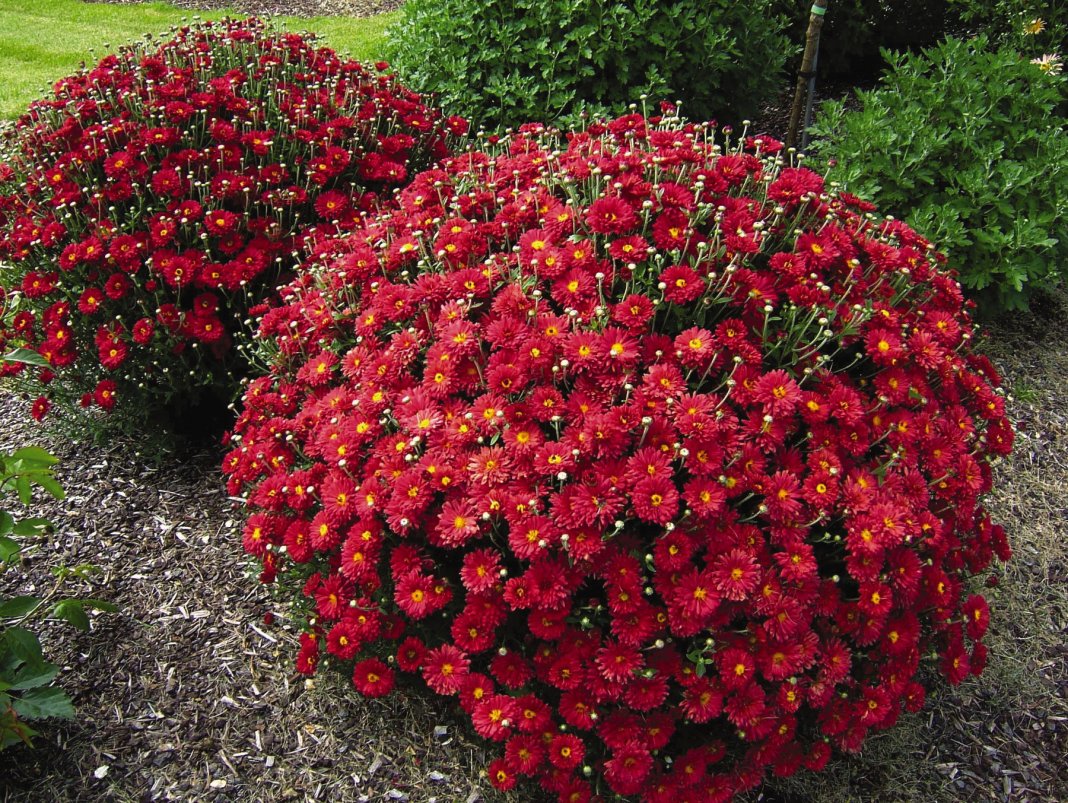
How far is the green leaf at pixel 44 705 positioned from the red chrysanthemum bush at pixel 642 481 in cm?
62

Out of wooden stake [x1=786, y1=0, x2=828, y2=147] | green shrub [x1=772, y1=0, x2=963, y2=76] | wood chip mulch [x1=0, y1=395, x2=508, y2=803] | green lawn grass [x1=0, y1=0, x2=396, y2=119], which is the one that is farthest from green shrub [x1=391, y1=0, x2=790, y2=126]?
green lawn grass [x1=0, y1=0, x2=396, y2=119]

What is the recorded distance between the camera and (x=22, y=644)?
7.40 ft

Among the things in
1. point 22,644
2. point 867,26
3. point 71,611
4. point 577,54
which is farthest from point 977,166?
point 22,644

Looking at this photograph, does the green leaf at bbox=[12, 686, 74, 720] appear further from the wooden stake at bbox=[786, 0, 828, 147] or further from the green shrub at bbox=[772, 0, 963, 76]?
the green shrub at bbox=[772, 0, 963, 76]

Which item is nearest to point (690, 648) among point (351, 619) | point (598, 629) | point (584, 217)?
point (598, 629)

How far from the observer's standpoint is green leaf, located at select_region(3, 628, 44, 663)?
225 centimetres

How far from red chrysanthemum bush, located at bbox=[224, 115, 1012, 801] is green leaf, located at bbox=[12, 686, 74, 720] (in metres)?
0.62

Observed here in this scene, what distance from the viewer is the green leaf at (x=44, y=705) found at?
7.28 feet

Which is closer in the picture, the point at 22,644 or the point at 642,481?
the point at 642,481

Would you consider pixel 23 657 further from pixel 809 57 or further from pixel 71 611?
pixel 809 57

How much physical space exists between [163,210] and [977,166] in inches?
146

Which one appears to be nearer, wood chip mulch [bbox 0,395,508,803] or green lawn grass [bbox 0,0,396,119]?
wood chip mulch [bbox 0,395,508,803]

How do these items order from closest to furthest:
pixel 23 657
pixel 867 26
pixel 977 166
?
pixel 23 657
pixel 977 166
pixel 867 26

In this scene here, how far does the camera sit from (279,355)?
2766 millimetres
